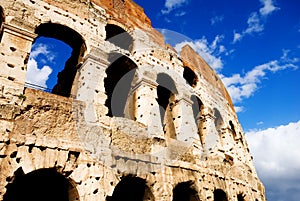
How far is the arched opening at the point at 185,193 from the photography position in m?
8.01

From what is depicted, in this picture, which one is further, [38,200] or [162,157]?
[162,157]

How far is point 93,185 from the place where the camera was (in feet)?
18.6

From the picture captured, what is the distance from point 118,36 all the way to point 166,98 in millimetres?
3004

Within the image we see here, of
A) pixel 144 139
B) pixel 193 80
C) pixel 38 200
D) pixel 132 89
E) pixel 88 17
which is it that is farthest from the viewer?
pixel 193 80

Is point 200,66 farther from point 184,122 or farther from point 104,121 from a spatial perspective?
point 104,121

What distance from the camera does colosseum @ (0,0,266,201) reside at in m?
5.52

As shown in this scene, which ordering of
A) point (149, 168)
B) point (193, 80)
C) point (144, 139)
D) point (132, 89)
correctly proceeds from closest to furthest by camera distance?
point (149, 168)
point (144, 139)
point (132, 89)
point (193, 80)

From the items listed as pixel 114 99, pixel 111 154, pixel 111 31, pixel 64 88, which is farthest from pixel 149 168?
pixel 111 31

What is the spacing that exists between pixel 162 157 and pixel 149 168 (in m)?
0.64

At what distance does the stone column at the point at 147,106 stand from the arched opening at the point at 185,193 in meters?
1.67

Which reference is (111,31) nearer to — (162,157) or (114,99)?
(114,99)

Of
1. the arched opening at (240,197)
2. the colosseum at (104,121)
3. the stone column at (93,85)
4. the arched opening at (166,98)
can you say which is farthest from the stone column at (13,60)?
the arched opening at (240,197)

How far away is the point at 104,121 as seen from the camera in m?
6.70

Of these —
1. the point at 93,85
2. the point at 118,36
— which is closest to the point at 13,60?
the point at 93,85
